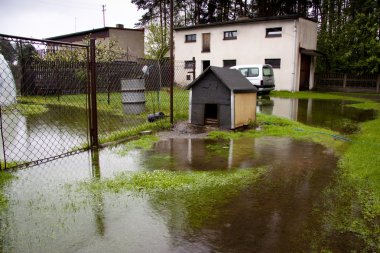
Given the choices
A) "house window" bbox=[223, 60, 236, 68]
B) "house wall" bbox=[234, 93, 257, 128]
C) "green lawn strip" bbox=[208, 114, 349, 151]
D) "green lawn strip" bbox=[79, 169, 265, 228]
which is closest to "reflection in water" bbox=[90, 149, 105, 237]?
"green lawn strip" bbox=[79, 169, 265, 228]

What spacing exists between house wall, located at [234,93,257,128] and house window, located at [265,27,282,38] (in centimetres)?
1606

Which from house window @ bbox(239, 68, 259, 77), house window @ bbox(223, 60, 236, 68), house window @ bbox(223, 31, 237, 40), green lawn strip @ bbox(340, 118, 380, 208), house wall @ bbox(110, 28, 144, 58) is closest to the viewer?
green lawn strip @ bbox(340, 118, 380, 208)

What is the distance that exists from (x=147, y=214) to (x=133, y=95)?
8548 millimetres

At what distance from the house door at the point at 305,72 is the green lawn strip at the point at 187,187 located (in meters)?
20.8

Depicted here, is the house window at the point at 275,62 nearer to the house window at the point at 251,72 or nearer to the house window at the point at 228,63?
the house window at the point at 228,63

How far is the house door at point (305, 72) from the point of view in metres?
23.8

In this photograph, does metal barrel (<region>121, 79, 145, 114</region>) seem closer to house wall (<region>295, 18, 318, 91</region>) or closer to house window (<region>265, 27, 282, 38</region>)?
house wall (<region>295, 18, 318, 91</region>)

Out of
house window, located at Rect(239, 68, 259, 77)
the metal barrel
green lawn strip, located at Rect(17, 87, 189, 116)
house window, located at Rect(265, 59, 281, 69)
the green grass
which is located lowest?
the green grass

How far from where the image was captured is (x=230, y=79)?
8172mm

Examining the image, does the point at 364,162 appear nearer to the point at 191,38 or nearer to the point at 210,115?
the point at 210,115

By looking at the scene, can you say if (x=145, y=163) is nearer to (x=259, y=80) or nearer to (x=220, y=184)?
(x=220, y=184)

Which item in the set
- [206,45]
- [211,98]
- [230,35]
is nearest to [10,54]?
[211,98]

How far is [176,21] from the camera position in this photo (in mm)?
35656

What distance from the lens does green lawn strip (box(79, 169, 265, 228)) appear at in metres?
3.58
